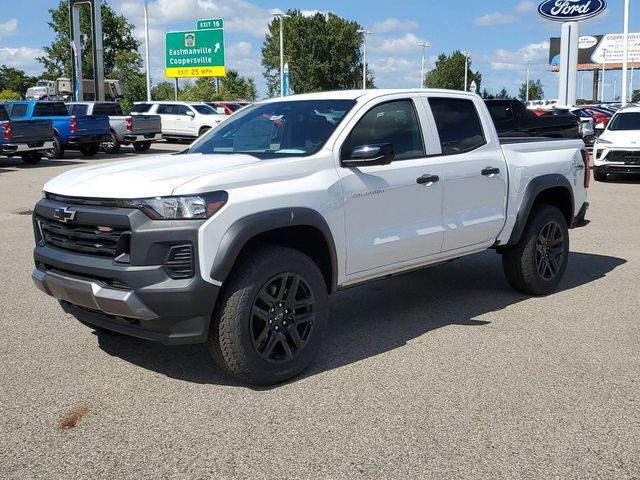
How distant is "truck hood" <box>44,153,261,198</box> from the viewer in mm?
4035

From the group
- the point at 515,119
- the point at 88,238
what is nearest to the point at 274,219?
the point at 88,238

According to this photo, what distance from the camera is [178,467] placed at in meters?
3.38

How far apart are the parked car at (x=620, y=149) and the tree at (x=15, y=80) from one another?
78.9 metres

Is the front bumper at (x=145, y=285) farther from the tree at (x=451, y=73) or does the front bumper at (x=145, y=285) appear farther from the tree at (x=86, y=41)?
the tree at (x=451, y=73)

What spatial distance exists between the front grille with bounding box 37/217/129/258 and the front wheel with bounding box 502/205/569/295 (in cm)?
378

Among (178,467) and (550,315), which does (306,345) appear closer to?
(178,467)

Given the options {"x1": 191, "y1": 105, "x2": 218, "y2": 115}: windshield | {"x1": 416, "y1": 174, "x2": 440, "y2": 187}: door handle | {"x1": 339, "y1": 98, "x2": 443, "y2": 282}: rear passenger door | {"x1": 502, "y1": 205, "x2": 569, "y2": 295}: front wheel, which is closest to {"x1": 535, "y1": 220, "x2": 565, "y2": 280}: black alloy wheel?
{"x1": 502, "y1": 205, "x2": 569, "y2": 295}: front wheel

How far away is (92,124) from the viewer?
23.4 metres

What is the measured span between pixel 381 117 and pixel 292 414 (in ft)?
7.49

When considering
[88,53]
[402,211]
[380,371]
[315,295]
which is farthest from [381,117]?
[88,53]

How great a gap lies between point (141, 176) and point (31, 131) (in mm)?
18162

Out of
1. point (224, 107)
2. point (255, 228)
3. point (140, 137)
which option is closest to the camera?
point (255, 228)

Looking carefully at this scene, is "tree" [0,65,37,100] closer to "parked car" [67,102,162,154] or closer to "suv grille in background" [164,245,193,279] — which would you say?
"parked car" [67,102,162,154]

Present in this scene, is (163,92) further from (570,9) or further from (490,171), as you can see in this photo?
(490,171)
